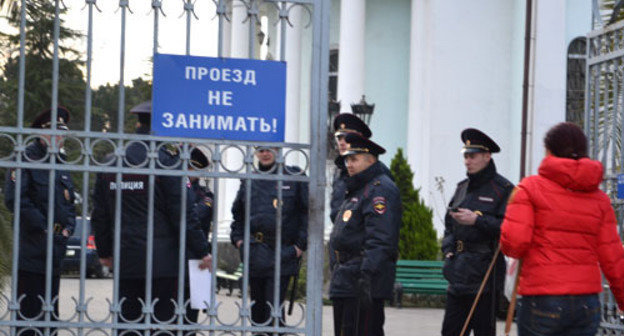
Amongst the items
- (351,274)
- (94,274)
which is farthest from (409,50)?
(351,274)

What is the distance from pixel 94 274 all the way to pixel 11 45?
19.1 m

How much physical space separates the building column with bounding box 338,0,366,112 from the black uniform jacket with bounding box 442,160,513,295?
19.7 m

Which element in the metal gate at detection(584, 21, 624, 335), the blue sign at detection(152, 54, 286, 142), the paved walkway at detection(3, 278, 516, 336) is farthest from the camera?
the paved walkway at detection(3, 278, 516, 336)

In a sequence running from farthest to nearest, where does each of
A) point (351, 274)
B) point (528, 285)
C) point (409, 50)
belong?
point (409, 50) → point (351, 274) → point (528, 285)

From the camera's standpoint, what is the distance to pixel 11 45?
28.7 feet

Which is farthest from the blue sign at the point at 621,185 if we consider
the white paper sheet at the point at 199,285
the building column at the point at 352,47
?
the building column at the point at 352,47

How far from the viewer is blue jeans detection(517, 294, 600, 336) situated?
7648mm

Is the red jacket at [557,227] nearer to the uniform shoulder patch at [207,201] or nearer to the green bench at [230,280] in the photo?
the uniform shoulder patch at [207,201]

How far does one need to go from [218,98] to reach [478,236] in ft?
8.67

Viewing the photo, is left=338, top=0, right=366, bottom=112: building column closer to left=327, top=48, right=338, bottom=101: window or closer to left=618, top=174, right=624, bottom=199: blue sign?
left=327, top=48, right=338, bottom=101: window

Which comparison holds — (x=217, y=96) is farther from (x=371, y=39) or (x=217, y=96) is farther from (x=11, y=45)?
(x=371, y=39)

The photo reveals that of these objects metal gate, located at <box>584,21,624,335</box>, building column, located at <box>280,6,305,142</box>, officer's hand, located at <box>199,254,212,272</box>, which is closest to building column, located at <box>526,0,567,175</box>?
building column, located at <box>280,6,305,142</box>

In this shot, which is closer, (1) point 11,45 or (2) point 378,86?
(1) point 11,45

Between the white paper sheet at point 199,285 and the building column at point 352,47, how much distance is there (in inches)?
839
